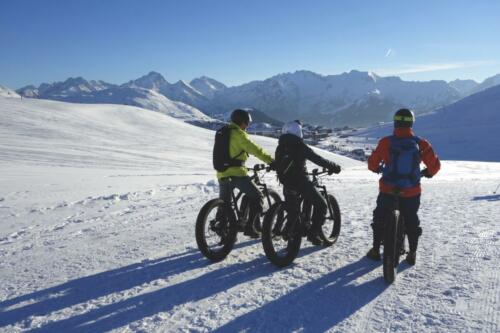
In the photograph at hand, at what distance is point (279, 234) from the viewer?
Answer: 6.41 meters

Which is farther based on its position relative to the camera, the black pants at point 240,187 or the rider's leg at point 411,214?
the black pants at point 240,187

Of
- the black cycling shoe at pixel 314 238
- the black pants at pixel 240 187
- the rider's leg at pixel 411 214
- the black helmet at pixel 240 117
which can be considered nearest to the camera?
the rider's leg at pixel 411 214

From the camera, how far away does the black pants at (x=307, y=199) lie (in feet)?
20.5

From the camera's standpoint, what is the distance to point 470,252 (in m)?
6.92

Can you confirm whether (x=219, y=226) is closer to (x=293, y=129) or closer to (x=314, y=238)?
(x=314, y=238)

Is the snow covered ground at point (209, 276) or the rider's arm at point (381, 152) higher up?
the rider's arm at point (381, 152)

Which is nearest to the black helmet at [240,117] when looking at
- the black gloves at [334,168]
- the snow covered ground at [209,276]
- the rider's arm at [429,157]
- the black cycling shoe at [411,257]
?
the black gloves at [334,168]

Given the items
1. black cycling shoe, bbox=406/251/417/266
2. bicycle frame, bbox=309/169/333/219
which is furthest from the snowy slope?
black cycling shoe, bbox=406/251/417/266

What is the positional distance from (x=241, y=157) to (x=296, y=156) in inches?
35.4

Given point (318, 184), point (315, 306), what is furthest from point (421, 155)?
point (315, 306)

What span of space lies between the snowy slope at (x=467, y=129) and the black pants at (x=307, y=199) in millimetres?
98636

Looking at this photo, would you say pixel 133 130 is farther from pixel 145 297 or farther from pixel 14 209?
pixel 145 297

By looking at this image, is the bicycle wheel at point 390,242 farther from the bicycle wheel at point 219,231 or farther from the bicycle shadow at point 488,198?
the bicycle shadow at point 488,198

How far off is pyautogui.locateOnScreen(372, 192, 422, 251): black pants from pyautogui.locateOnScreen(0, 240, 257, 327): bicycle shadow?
272 cm
